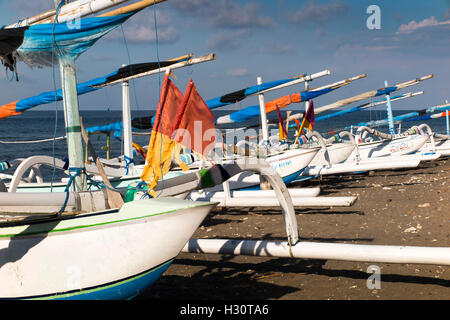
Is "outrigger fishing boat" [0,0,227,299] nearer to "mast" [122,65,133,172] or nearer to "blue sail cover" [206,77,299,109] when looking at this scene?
"mast" [122,65,133,172]

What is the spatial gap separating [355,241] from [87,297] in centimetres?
443

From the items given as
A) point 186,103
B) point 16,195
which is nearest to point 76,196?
point 16,195

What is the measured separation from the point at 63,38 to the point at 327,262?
13.8ft

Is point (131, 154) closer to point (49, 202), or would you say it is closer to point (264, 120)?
point (264, 120)

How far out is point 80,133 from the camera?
15.5 ft

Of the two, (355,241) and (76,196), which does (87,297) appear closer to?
(76,196)

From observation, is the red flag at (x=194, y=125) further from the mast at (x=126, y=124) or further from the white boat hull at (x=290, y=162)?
the white boat hull at (x=290, y=162)

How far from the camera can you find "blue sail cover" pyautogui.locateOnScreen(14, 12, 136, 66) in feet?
15.5

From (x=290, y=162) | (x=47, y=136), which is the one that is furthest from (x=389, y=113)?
(x=47, y=136)

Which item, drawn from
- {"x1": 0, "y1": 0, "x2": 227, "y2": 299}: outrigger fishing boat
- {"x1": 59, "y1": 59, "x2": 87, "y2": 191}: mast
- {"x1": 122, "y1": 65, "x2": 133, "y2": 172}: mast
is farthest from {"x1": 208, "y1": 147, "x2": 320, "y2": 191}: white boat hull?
{"x1": 0, "y1": 0, "x2": 227, "y2": 299}: outrigger fishing boat

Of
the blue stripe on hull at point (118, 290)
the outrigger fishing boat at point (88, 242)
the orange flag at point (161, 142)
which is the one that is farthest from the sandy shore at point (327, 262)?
the orange flag at point (161, 142)

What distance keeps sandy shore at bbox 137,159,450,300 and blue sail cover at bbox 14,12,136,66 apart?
2.84m

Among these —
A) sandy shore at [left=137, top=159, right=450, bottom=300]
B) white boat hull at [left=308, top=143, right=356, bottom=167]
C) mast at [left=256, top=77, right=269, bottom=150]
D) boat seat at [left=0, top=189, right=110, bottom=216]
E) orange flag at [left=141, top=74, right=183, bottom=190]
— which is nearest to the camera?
boat seat at [left=0, top=189, right=110, bottom=216]

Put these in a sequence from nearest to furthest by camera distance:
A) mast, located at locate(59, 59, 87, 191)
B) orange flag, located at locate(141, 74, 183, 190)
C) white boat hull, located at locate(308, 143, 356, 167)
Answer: orange flag, located at locate(141, 74, 183, 190), mast, located at locate(59, 59, 87, 191), white boat hull, located at locate(308, 143, 356, 167)
